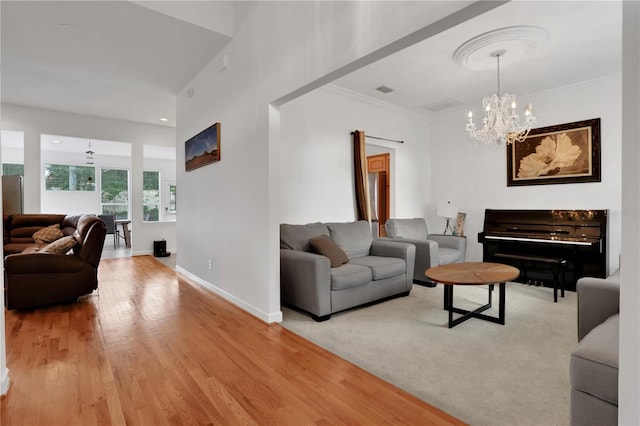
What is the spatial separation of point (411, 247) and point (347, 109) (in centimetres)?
230

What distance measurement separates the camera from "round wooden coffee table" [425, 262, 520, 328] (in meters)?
2.82

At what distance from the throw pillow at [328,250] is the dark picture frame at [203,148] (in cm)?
156

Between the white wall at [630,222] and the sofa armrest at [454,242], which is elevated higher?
the white wall at [630,222]

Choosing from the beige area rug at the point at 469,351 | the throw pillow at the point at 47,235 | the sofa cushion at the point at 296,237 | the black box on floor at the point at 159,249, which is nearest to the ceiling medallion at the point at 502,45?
the sofa cushion at the point at 296,237

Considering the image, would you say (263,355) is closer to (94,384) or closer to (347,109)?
(94,384)

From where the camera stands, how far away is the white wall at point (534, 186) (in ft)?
14.0

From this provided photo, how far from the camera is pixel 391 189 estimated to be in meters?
5.71

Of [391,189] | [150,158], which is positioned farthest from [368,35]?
[150,158]

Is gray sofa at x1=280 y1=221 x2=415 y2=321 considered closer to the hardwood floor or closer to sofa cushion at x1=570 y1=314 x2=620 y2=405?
the hardwood floor

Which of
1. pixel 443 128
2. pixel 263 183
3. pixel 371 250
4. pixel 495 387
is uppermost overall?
pixel 443 128

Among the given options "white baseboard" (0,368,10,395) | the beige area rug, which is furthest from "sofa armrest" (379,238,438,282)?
"white baseboard" (0,368,10,395)

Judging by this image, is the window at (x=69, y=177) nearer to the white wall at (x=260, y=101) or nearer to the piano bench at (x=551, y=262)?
the white wall at (x=260, y=101)

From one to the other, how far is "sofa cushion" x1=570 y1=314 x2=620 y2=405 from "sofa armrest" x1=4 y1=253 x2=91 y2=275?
14.4 ft

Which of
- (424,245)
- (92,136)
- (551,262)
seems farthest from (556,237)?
(92,136)
